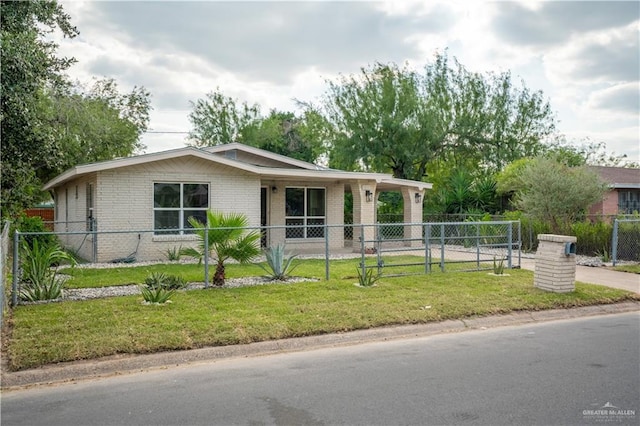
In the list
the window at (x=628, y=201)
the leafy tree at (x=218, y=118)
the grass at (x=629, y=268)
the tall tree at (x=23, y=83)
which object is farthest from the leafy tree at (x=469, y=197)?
the leafy tree at (x=218, y=118)

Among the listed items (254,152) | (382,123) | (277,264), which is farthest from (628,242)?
(382,123)

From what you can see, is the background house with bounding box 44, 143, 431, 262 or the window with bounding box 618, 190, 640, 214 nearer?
the background house with bounding box 44, 143, 431, 262

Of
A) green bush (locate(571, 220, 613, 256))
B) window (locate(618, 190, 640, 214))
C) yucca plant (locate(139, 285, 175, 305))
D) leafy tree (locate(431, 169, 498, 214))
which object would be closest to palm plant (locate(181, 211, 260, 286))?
yucca plant (locate(139, 285, 175, 305))

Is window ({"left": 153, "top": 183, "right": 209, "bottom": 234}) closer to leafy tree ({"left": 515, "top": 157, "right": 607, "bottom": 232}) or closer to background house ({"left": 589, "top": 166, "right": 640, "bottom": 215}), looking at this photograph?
leafy tree ({"left": 515, "top": 157, "right": 607, "bottom": 232})

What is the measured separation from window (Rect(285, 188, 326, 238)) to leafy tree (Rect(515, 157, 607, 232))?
25.6ft

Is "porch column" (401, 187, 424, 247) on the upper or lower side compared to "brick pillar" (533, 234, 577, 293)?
upper

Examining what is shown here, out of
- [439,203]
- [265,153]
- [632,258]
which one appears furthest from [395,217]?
[632,258]

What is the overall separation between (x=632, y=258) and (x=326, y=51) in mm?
12303

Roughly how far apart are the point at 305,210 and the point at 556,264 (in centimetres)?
1094

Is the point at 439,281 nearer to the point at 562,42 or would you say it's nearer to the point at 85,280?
the point at 85,280

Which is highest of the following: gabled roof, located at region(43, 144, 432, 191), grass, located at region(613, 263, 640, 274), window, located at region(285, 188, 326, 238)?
gabled roof, located at region(43, 144, 432, 191)

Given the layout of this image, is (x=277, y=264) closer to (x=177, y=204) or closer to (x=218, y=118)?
(x=177, y=204)

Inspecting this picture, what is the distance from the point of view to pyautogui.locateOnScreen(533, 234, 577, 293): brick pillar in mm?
9969

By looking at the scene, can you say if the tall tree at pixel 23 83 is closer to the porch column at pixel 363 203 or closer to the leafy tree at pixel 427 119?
the porch column at pixel 363 203
